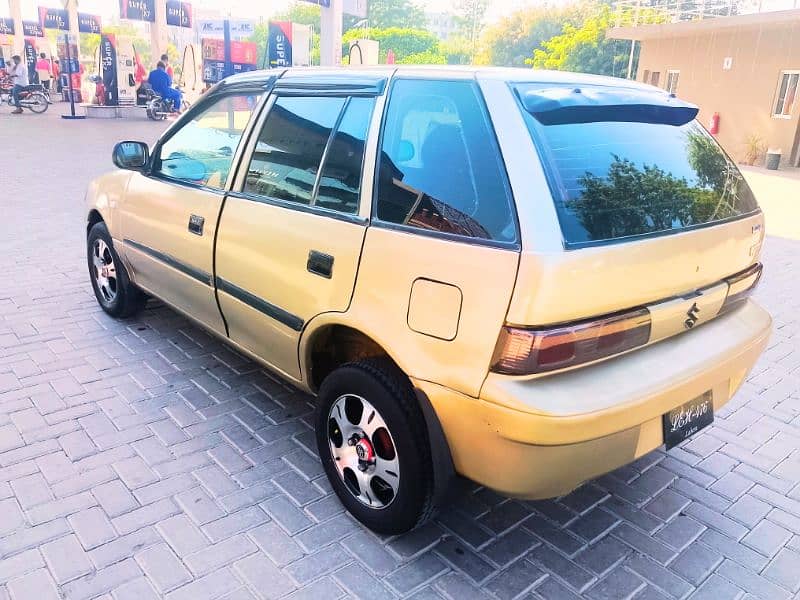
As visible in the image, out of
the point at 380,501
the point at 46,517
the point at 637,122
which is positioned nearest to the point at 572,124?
→ the point at 637,122

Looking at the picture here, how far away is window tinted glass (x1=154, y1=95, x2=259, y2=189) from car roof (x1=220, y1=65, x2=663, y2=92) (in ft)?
1.20

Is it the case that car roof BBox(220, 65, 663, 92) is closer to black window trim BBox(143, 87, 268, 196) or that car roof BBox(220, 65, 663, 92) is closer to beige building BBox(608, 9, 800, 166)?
black window trim BBox(143, 87, 268, 196)

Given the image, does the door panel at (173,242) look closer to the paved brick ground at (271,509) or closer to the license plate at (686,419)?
the paved brick ground at (271,509)

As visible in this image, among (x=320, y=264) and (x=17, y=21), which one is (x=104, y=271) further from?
(x=17, y=21)

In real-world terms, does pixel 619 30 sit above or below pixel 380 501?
above

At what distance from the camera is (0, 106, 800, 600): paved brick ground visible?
2.36 m

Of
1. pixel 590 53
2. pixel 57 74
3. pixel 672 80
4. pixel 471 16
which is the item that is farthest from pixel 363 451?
pixel 471 16

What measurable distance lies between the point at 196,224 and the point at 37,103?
2349 cm

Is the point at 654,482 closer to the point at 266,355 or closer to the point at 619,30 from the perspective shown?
the point at 266,355

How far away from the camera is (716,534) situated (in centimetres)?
269

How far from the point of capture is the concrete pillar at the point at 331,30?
21.3 m

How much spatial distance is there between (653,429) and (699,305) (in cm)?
54

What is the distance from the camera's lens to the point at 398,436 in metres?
2.34

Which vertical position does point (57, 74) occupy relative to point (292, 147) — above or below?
above
